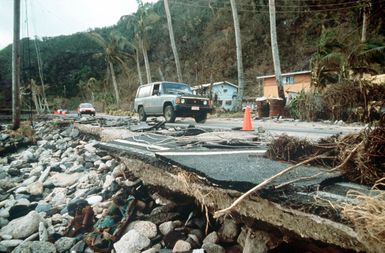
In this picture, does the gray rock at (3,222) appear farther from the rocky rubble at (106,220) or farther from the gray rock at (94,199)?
the gray rock at (94,199)

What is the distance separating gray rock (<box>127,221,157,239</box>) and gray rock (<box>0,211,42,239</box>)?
152cm

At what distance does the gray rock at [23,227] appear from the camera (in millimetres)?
4246

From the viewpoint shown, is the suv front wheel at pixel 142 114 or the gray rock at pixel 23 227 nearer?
the gray rock at pixel 23 227

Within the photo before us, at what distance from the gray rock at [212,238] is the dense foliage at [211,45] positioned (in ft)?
37.7

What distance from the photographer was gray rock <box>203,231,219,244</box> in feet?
10.2

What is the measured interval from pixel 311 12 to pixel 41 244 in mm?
32400

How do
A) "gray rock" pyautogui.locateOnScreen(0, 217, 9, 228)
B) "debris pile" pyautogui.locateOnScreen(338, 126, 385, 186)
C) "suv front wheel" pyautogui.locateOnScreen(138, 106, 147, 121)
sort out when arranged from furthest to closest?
"suv front wheel" pyautogui.locateOnScreen(138, 106, 147, 121), "gray rock" pyautogui.locateOnScreen(0, 217, 9, 228), "debris pile" pyautogui.locateOnScreen(338, 126, 385, 186)

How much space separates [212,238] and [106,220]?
163 centimetres

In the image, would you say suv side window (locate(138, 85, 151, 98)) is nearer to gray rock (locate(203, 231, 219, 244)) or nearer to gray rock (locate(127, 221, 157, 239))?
gray rock (locate(127, 221, 157, 239))

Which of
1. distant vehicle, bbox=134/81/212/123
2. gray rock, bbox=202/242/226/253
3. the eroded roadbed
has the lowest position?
gray rock, bbox=202/242/226/253

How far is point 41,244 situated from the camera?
3.79 meters

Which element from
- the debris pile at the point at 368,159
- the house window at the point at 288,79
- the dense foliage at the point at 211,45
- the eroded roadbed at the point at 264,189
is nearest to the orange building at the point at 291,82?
the house window at the point at 288,79

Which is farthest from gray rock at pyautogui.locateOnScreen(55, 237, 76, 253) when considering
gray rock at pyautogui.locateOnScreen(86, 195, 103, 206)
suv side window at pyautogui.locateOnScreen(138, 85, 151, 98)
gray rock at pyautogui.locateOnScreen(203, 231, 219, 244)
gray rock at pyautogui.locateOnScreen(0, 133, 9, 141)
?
suv side window at pyautogui.locateOnScreen(138, 85, 151, 98)

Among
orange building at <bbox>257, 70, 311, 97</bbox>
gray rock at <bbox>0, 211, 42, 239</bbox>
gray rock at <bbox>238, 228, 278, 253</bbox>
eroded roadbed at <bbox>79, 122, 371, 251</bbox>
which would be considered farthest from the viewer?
orange building at <bbox>257, 70, 311, 97</bbox>
